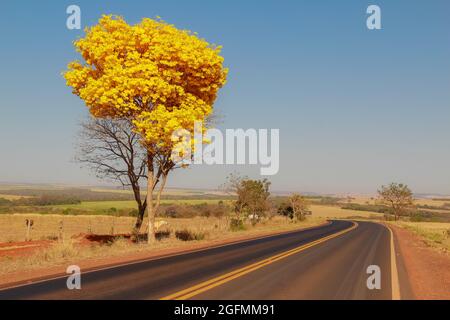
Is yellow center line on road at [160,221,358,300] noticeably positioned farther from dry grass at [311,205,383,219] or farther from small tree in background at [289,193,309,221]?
dry grass at [311,205,383,219]

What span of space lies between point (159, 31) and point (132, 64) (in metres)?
2.18

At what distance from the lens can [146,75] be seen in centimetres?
1905

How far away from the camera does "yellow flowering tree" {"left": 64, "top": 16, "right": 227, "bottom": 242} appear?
19.1 meters

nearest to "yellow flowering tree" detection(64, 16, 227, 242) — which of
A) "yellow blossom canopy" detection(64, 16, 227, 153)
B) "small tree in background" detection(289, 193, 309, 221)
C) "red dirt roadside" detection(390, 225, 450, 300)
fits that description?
"yellow blossom canopy" detection(64, 16, 227, 153)

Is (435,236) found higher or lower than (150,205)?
lower

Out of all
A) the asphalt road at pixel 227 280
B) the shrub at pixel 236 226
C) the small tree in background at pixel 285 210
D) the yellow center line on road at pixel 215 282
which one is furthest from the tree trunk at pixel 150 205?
the small tree in background at pixel 285 210

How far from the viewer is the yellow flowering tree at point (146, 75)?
751 inches

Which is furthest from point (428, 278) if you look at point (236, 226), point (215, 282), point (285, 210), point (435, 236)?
point (285, 210)

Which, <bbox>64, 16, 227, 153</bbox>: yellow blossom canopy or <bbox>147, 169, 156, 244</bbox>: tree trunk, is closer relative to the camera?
<bbox>64, 16, 227, 153</bbox>: yellow blossom canopy

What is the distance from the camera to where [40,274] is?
12086 millimetres

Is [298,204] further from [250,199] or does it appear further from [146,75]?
[146,75]

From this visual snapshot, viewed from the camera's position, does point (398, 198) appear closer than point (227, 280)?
No
